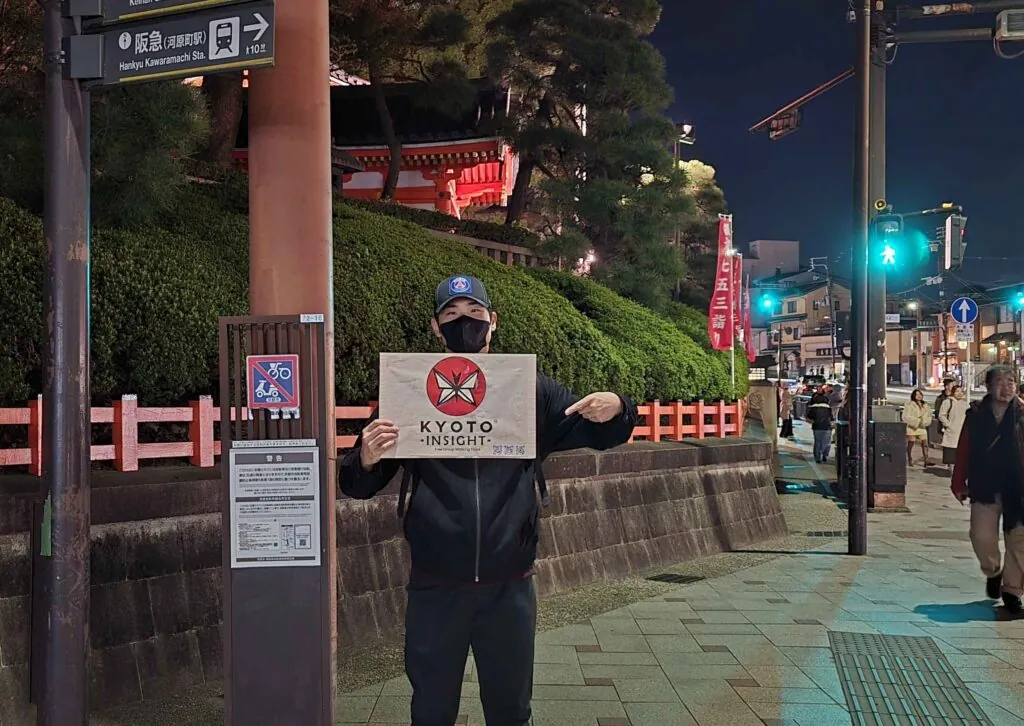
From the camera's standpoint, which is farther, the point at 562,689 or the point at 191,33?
the point at 562,689

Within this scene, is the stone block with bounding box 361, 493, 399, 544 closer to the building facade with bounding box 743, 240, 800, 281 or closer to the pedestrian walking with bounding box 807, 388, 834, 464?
the pedestrian walking with bounding box 807, 388, 834, 464

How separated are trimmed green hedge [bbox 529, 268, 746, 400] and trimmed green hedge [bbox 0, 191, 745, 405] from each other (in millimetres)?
40

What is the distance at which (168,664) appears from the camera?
5.02m

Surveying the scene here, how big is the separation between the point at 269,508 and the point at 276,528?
0.08 meters

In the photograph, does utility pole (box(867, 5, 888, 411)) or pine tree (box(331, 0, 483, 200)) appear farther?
pine tree (box(331, 0, 483, 200))

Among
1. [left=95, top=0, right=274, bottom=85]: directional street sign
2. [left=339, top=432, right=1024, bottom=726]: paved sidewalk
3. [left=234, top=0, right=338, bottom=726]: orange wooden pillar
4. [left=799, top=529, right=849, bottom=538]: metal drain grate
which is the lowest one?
[left=799, top=529, right=849, bottom=538]: metal drain grate

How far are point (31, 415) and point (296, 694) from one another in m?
2.91

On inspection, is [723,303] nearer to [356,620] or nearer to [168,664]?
[356,620]

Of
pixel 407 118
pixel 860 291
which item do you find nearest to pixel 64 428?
pixel 860 291

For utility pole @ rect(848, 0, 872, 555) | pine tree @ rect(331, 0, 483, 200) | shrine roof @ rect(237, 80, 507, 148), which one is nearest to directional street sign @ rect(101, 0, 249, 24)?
utility pole @ rect(848, 0, 872, 555)

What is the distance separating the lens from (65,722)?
3492 millimetres

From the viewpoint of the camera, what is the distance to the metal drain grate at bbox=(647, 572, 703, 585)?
8.52 m

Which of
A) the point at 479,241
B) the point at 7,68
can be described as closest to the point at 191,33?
the point at 7,68

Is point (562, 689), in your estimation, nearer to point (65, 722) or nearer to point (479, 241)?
point (65, 722)
